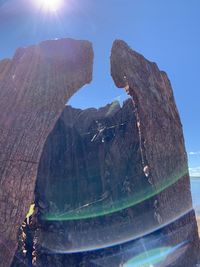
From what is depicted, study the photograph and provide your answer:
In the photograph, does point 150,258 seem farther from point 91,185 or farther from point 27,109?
point 27,109

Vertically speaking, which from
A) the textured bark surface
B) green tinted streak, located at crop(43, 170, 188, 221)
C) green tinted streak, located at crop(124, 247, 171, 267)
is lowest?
green tinted streak, located at crop(124, 247, 171, 267)

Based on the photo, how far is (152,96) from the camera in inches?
246

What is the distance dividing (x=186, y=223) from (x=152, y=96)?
217 cm

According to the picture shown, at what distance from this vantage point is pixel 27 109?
4.71 metres

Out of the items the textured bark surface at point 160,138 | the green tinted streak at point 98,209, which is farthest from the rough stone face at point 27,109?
the green tinted streak at point 98,209

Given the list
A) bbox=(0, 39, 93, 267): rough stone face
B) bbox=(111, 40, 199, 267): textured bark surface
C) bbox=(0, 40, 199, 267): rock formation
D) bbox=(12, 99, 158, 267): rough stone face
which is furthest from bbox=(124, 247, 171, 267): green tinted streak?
bbox=(0, 39, 93, 267): rough stone face

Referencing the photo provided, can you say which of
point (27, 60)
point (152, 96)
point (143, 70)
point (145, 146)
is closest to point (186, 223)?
point (145, 146)

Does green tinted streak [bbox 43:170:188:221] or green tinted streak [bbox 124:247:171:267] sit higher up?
green tinted streak [bbox 43:170:188:221]

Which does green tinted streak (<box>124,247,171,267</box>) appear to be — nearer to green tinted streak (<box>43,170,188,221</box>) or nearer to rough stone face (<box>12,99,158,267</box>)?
rough stone face (<box>12,99,158,267</box>)

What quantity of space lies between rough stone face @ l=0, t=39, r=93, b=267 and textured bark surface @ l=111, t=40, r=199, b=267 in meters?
0.99

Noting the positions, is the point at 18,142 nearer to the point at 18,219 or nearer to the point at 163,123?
the point at 18,219

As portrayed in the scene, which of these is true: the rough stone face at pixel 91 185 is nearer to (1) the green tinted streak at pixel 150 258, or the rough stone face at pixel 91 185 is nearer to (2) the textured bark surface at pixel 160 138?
(1) the green tinted streak at pixel 150 258

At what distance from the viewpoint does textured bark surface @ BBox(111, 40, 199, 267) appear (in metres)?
5.97

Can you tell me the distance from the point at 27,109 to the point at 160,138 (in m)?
2.36
